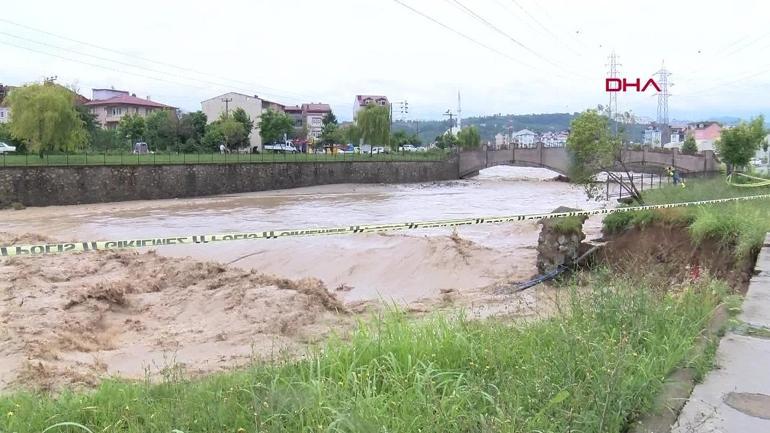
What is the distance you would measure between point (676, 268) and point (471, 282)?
15.3ft

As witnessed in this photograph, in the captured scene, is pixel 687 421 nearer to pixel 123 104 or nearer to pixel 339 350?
pixel 339 350

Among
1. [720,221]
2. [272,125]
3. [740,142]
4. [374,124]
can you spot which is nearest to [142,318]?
[720,221]

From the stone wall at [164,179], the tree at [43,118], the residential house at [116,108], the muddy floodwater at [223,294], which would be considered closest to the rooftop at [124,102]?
the residential house at [116,108]

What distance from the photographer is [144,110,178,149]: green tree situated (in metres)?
69.2

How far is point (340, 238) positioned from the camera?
1934 cm

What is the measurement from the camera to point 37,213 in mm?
31609

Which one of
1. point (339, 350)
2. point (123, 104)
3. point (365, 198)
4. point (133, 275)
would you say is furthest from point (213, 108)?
point (339, 350)

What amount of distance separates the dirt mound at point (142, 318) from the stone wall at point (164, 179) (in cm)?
2357

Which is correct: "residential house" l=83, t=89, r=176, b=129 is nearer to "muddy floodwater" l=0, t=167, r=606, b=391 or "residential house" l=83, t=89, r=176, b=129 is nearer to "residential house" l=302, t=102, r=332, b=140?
"residential house" l=302, t=102, r=332, b=140

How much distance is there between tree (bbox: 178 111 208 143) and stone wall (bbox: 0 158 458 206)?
2176cm

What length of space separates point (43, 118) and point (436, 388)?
41000 millimetres

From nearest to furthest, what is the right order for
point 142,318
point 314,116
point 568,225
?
point 142,318 < point 568,225 < point 314,116

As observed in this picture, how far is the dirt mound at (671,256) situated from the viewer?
8.16 m

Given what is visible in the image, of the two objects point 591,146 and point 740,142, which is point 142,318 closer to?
point 591,146
